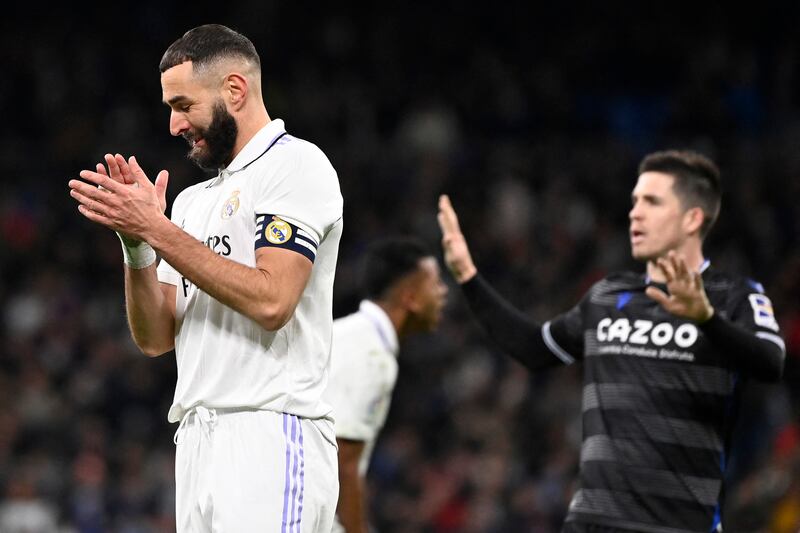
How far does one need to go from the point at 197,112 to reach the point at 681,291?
5.79 feet

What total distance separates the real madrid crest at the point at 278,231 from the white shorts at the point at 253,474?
1.68 ft

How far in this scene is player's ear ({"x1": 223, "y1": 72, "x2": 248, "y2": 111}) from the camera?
377 cm

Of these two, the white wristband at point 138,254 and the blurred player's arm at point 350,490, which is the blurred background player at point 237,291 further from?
the blurred player's arm at point 350,490

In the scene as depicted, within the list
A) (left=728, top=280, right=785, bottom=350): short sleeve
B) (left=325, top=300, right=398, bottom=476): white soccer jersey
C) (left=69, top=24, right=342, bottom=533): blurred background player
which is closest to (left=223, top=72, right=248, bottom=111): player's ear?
(left=69, top=24, right=342, bottom=533): blurred background player

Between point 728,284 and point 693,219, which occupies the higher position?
point 693,219

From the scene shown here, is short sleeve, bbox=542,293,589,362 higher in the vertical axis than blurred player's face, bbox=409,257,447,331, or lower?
lower

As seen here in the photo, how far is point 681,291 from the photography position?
422 cm

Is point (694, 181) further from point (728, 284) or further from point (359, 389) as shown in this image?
point (359, 389)

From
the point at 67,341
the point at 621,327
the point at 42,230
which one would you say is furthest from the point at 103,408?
the point at 621,327

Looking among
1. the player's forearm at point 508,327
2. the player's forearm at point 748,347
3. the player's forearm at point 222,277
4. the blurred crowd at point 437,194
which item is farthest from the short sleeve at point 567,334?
the blurred crowd at point 437,194

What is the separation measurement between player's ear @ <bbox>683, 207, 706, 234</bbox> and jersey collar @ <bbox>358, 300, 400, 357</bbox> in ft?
5.68

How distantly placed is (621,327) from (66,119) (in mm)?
11022

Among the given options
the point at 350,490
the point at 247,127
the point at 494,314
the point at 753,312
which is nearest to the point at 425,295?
the point at 494,314

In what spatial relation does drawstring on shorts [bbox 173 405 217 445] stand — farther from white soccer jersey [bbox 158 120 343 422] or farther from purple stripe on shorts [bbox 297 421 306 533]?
purple stripe on shorts [bbox 297 421 306 533]
